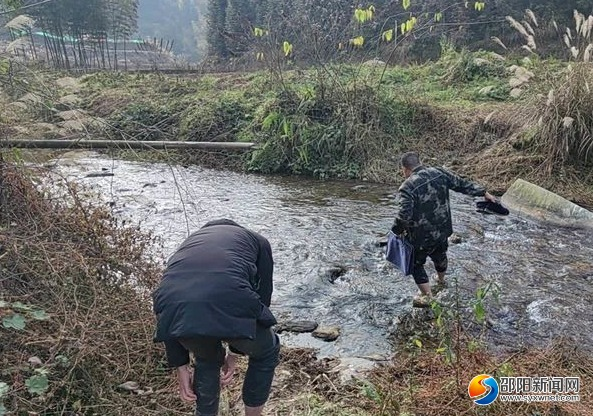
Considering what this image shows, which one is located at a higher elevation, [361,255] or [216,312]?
[216,312]

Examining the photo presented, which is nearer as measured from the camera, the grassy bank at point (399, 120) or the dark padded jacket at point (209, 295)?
the dark padded jacket at point (209, 295)

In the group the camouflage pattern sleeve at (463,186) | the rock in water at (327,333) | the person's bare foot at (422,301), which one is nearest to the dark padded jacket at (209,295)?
the rock in water at (327,333)

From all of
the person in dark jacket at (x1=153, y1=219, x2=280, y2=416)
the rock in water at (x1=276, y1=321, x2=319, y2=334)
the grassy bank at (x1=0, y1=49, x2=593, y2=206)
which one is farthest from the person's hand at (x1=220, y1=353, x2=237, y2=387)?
the grassy bank at (x1=0, y1=49, x2=593, y2=206)

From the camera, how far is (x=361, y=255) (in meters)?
6.34

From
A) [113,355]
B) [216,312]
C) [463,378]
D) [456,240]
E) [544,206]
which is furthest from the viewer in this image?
[544,206]

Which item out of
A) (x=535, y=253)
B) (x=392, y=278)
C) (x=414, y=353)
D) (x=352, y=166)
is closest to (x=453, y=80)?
(x=352, y=166)

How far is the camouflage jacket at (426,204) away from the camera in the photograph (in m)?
4.77

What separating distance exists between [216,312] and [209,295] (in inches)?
3.3

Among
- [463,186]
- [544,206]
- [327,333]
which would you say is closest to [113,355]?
[327,333]

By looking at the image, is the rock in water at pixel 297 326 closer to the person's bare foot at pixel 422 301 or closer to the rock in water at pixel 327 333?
the rock in water at pixel 327 333

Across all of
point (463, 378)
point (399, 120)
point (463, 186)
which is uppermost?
point (463, 186)

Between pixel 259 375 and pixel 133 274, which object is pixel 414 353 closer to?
pixel 259 375

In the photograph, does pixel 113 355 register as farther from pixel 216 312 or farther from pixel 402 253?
pixel 402 253

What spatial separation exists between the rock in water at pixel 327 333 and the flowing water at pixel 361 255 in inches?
2.4
